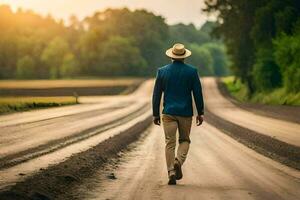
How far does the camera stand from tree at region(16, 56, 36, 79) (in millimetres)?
144875

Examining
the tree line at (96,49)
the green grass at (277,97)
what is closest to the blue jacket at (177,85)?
the green grass at (277,97)

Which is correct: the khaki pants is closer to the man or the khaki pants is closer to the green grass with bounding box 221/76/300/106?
the man

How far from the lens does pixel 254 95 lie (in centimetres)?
6094

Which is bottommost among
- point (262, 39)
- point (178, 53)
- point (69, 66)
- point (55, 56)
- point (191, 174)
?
point (191, 174)

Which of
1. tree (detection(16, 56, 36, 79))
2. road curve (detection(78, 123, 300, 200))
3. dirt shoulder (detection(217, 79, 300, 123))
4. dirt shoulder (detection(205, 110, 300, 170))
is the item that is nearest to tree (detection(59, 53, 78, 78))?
tree (detection(16, 56, 36, 79))

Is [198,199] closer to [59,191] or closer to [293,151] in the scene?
[59,191]

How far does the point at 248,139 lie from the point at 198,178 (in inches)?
354

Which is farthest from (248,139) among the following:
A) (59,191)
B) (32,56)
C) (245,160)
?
(32,56)

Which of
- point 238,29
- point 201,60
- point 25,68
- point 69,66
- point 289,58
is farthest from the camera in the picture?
point 201,60

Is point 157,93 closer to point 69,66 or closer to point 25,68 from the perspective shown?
point 69,66

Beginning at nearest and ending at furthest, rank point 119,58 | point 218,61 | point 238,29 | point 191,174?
point 191,174
point 238,29
point 119,58
point 218,61

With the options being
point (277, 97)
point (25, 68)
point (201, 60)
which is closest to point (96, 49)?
point (25, 68)

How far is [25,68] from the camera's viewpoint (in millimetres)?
145375

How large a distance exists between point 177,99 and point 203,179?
145cm
